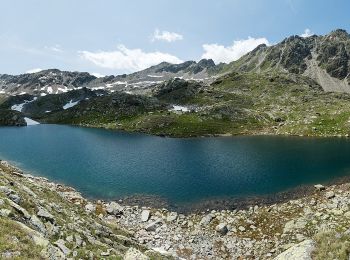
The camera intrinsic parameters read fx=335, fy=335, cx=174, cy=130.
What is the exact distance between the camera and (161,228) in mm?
48094

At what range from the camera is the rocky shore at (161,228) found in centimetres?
2461

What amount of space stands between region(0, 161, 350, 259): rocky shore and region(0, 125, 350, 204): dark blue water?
8.85m

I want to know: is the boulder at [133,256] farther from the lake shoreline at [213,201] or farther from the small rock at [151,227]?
the lake shoreline at [213,201]

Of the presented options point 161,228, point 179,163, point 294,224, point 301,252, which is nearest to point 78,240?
point 301,252

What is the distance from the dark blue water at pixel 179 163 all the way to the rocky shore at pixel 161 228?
885 centimetres

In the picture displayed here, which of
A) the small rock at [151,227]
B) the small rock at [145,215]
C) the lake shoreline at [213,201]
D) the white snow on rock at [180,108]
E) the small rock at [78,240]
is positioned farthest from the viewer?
the white snow on rock at [180,108]

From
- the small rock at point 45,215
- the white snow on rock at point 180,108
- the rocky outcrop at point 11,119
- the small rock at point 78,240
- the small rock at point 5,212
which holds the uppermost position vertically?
the white snow on rock at point 180,108

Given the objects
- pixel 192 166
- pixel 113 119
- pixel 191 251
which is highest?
pixel 113 119

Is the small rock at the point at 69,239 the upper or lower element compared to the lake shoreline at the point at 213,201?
upper

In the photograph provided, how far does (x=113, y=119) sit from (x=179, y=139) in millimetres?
57830

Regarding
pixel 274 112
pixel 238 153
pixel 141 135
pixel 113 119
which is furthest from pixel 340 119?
pixel 113 119

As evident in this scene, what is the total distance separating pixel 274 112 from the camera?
170 metres

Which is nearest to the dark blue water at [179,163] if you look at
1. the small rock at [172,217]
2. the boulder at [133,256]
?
the small rock at [172,217]

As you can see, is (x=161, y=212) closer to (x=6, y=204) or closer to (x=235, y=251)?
(x=235, y=251)
